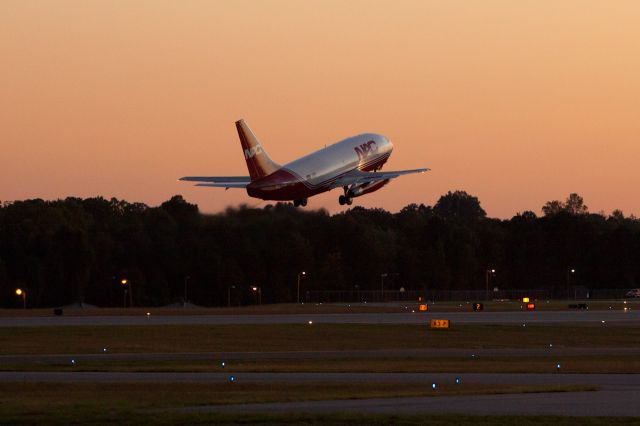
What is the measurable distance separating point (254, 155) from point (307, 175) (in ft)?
13.9

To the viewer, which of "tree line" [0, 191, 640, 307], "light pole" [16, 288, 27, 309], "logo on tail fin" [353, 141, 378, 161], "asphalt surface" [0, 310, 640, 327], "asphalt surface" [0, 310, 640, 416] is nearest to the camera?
"asphalt surface" [0, 310, 640, 416]

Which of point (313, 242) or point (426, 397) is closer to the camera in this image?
point (426, 397)

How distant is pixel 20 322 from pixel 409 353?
147ft

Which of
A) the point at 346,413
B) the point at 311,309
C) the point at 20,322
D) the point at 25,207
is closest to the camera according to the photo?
the point at 346,413

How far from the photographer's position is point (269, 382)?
4925 cm

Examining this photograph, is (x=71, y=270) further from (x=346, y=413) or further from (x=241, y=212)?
(x=346, y=413)

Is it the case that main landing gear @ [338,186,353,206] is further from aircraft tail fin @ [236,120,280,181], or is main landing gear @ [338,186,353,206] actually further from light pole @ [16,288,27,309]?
light pole @ [16,288,27,309]

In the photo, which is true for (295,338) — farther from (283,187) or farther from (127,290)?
(127,290)

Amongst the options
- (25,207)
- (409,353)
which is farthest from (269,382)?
(25,207)

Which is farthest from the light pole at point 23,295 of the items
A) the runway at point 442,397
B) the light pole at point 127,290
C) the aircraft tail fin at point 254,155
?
the runway at point 442,397

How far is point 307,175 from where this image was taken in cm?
9538

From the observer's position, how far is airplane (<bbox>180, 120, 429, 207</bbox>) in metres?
93.6

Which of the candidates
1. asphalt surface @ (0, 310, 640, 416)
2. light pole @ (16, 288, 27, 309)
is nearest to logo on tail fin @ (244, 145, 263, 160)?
asphalt surface @ (0, 310, 640, 416)

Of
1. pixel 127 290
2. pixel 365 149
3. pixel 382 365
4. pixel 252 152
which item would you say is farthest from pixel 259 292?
pixel 382 365
